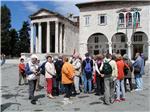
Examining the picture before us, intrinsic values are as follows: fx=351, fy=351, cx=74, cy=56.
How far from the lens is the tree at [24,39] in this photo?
81562 millimetres

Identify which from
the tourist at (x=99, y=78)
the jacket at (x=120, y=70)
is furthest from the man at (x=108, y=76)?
the tourist at (x=99, y=78)

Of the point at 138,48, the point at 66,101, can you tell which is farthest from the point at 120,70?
the point at 138,48

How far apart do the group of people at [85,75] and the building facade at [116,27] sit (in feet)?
119

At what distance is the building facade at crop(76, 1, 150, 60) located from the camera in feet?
170

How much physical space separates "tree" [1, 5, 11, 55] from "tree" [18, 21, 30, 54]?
4126mm

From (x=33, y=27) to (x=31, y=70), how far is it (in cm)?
5945

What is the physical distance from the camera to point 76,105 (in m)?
11.9

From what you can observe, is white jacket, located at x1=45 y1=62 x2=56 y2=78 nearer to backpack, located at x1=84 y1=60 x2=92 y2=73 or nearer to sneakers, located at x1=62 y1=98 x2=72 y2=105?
sneakers, located at x1=62 y1=98 x2=72 y2=105

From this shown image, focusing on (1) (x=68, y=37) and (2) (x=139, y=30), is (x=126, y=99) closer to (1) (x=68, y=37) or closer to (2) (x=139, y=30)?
(2) (x=139, y=30)

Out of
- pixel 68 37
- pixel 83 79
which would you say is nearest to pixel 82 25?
pixel 68 37

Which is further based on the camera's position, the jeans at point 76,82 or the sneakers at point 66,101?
the jeans at point 76,82

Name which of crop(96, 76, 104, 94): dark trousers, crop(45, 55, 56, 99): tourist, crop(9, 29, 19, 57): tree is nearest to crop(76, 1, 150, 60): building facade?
crop(9, 29, 19, 57): tree

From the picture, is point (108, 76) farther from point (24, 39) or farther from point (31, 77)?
point (24, 39)

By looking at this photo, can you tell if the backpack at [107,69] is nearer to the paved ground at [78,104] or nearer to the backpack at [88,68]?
the paved ground at [78,104]
